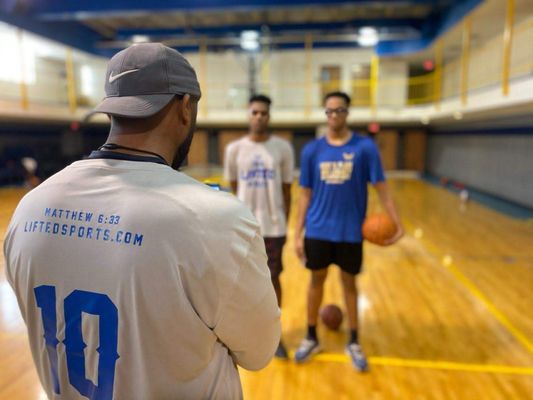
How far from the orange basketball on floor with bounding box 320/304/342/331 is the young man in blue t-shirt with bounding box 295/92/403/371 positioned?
48 cm

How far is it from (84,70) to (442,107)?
11.7 metres

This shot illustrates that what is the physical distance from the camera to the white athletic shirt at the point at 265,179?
10.9ft

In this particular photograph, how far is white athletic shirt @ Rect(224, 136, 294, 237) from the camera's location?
3.32m

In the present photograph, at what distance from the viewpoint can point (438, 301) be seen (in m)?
4.41

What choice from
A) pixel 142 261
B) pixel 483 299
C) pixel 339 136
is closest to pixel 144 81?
pixel 142 261

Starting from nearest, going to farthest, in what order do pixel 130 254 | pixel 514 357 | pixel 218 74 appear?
1. pixel 130 254
2. pixel 514 357
3. pixel 218 74

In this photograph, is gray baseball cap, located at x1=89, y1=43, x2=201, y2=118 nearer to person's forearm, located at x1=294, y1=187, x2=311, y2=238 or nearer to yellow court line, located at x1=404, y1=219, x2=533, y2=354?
person's forearm, located at x1=294, y1=187, x2=311, y2=238

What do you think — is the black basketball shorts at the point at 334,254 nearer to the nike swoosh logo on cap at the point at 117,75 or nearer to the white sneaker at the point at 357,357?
the white sneaker at the point at 357,357

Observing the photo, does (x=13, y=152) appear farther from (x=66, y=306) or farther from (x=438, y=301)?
(x=66, y=306)

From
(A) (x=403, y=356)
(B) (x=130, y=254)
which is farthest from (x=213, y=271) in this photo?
(A) (x=403, y=356)

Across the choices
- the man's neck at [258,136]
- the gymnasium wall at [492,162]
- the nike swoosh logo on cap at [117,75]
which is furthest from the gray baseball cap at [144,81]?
the gymnasium wall at [492,162]

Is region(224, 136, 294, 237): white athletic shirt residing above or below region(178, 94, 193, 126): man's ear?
below

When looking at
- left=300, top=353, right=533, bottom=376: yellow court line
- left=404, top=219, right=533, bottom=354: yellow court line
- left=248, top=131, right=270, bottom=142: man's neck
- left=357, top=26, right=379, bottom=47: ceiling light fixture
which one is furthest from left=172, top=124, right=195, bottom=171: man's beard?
left=357, top=26, right=379, bottom=47: ceiling light fixture

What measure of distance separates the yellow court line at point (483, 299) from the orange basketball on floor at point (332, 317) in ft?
5.12
